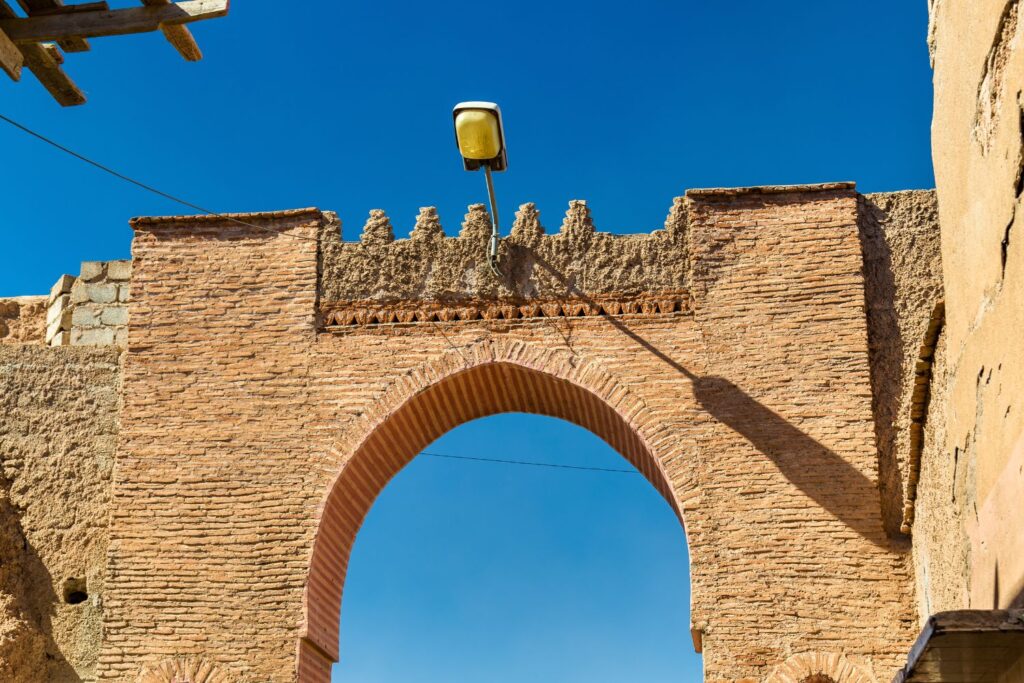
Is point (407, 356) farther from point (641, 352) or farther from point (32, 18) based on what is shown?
point (32, 18)

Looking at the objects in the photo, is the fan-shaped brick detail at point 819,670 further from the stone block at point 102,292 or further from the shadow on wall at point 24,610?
the stone block at point 102,292

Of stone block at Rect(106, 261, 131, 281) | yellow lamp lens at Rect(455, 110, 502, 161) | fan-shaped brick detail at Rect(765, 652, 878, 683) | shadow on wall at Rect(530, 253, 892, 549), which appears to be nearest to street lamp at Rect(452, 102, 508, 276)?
yellow lamp lens at Rect(455, 110, 502, 161)

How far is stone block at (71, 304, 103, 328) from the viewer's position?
9156 millimetres

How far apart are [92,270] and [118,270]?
196mm

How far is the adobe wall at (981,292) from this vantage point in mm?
3984

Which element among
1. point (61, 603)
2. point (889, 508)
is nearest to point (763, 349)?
point (889, 508)

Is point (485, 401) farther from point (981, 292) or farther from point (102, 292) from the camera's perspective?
point (981, 292)

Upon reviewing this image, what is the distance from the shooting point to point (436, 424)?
894 cm

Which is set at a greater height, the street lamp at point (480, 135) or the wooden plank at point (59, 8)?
the street lamp at point (480, 135)

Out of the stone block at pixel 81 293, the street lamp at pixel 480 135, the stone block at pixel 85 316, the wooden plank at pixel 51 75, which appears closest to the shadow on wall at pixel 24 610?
the stone block at pixel 85 316

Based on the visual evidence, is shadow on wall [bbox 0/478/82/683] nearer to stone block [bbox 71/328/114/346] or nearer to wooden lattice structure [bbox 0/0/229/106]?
stone block [bbox 71/328/114/346]

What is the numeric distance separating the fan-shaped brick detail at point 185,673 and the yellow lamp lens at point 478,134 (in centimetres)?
341

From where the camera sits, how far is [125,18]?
4.66 m

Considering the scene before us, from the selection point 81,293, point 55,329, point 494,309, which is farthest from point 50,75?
point 55,329
